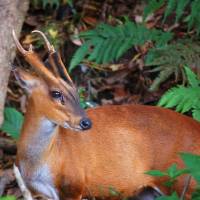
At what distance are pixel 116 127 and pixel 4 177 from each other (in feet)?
4.50

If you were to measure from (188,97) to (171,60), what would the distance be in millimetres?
A: 1396

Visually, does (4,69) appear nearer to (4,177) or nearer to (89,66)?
(4,177)

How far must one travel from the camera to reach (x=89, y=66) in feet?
26.9

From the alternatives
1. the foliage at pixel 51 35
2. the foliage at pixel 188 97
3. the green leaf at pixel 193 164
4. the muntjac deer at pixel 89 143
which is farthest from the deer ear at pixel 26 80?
the foliage at pixel 51 35

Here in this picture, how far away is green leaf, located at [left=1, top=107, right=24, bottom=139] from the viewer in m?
6.39

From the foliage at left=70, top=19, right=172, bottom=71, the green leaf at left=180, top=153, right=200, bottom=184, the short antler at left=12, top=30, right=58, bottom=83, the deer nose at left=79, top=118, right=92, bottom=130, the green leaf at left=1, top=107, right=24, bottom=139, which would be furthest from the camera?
the foliage at left=70, top=19, right=172, bottom=71

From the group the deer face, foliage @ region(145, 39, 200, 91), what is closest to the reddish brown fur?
the deer face

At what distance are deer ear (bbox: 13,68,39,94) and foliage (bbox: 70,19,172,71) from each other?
2168 millimetres

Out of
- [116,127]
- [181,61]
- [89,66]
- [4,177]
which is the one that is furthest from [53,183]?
[89,66]

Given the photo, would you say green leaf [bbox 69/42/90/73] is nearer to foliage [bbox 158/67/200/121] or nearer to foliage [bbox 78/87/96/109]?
foliage [bbox 78/87/96/109]

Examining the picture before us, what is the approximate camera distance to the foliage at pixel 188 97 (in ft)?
18.9

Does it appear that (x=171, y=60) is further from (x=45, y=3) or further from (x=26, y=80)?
(x=26, y=80)

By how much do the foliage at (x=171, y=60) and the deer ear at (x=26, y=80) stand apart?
2180 mm

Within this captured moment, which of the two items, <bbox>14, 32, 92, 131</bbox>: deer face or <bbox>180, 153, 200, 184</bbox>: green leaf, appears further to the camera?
Answer: <bbox>14, 32, 92, 131</bbox>: deer face
